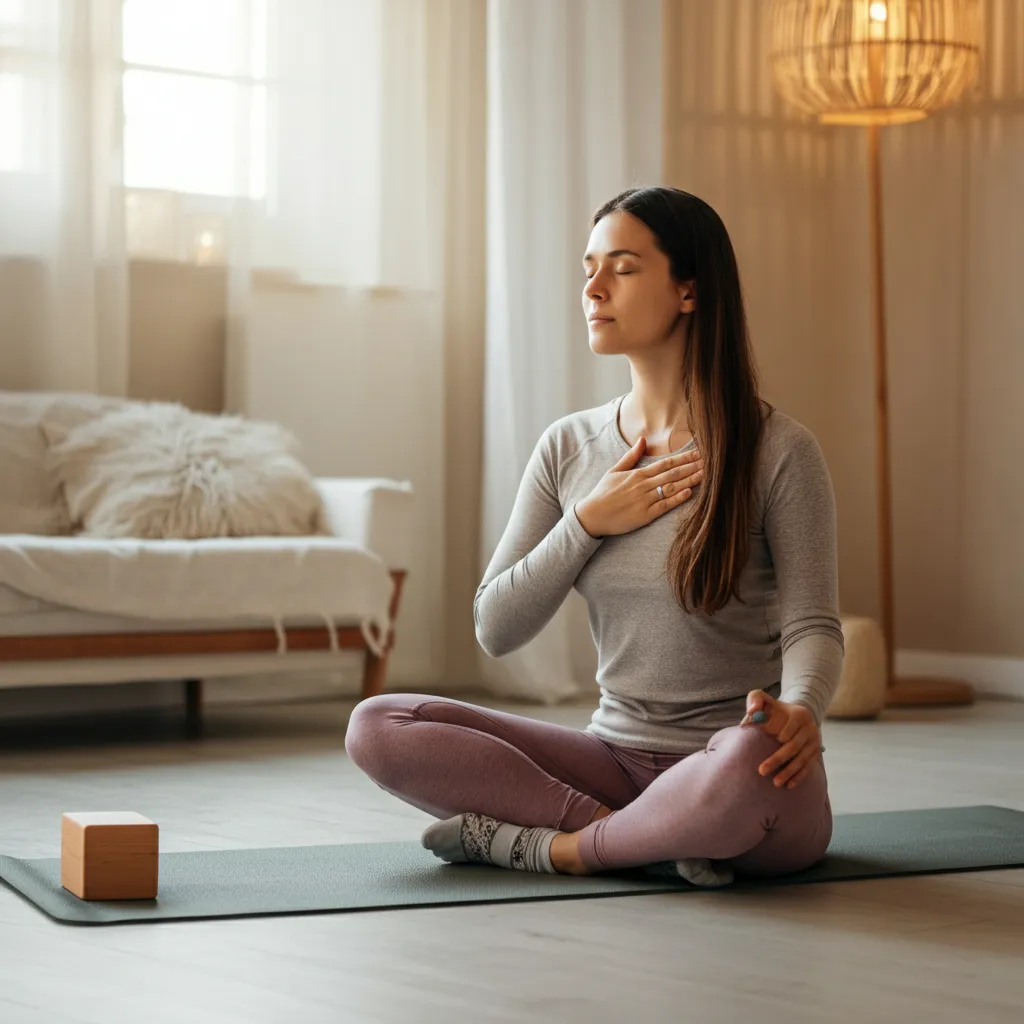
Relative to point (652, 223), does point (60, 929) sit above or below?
below

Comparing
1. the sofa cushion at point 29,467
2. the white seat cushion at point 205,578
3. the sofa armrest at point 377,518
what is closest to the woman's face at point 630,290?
the white seat cushion at point 205,578

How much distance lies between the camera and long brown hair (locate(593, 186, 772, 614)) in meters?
2.06

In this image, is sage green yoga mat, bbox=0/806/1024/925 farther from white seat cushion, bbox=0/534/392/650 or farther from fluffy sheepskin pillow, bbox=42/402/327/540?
fluffy sheepskin pillow, bbox=42/402/327/540

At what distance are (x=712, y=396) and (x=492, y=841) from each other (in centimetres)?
60

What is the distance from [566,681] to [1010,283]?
1.58m

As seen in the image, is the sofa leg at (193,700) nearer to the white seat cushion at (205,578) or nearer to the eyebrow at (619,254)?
the white seat cushion at (205,578)

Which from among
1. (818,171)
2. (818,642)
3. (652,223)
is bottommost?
(818,642)

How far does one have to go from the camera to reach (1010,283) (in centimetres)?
462

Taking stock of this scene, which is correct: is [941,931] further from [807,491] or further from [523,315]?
[523,315]

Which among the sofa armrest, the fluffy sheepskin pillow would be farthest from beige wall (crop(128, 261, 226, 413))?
the sofa armrest

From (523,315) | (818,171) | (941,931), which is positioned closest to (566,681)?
(523,315)

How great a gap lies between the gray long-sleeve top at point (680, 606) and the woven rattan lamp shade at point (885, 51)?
8.28 feet

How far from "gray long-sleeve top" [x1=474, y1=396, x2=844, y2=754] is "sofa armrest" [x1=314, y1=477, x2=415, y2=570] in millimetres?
1621

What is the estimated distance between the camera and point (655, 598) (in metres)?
2.11
